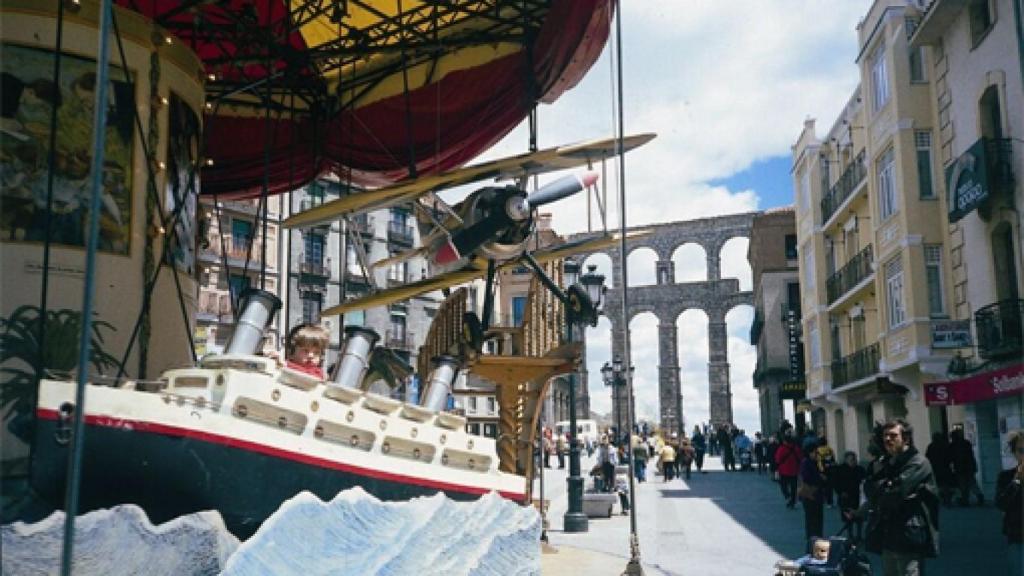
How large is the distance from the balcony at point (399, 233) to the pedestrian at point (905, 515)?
36082 mm

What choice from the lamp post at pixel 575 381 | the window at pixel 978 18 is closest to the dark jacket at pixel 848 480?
the lamp post at pixel 575 381

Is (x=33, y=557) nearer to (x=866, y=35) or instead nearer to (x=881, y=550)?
(x=881, y=550)

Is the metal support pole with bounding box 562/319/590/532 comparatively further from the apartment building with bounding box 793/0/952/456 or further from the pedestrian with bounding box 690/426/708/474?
the pedestrian with bounding box 690/426/708/474

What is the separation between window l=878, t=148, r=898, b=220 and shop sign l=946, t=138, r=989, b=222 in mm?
3288

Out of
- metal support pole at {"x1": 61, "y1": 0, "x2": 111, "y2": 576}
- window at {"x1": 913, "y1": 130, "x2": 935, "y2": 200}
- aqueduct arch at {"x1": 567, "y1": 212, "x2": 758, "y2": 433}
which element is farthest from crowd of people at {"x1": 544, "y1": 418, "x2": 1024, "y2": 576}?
aqueduct arch at {"x1": 567, "y1": 212, "x2": 758, "y2": 433}

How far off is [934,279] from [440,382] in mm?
16523

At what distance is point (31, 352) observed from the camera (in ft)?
23.0

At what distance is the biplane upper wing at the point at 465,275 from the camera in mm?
12641

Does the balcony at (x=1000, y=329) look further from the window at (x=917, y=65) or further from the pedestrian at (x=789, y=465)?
the window at (x=917, y=65)

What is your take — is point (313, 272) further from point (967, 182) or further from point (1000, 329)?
point (1000, 329)

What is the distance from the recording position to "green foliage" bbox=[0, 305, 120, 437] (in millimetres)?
6406

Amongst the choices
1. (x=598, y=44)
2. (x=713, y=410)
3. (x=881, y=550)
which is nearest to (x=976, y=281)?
(x=598, y=44)

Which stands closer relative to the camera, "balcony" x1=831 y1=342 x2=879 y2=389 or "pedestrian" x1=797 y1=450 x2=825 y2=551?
"pedestrian" x1=797 y1=450 x2=825 y2=551

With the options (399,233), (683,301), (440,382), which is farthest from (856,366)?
(683,301)
